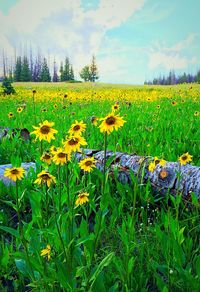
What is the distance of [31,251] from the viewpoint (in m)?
2.09

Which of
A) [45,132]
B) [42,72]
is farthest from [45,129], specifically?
[42,72]

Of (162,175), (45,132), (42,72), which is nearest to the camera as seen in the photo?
(45,132)

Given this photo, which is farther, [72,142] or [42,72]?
[42,72]

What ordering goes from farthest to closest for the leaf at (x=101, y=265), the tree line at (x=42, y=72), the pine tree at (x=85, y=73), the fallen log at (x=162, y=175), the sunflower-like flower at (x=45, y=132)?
the pine tree at (x=85, y=73), the tree line at (x=42, y=72), the fallen log at (x=162, y=175), the sunflower-like flower at (x=45, y=132), the leaf at (x=101, y=265)

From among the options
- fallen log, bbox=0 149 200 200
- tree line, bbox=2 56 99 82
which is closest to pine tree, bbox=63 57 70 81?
tree line, bbox=2 56 99 82

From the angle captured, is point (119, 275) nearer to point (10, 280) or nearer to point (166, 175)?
point (10, 280)

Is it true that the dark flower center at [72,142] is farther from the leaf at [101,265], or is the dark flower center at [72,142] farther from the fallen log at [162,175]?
the fallen log at [162,175]

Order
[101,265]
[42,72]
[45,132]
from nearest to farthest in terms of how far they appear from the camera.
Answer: [101,265] < [45,132] < [42,72]

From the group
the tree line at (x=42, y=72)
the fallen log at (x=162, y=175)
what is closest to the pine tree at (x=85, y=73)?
the tree line at (x=42, y=72)

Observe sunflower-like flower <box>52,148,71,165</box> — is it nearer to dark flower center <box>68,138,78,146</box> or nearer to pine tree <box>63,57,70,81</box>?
dark flower center <box>68,138,78,146</box>

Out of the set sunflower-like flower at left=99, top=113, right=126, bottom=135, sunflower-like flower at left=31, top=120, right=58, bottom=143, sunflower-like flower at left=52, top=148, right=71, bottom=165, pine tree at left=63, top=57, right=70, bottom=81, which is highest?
pine tree at left=63, top=57, right=70, bottom=81

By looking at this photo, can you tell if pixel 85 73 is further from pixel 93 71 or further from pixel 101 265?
pixel 101 265

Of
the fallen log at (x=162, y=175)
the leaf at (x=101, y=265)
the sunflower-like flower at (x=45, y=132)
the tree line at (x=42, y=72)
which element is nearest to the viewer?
the leaf at (x=101, y=265)

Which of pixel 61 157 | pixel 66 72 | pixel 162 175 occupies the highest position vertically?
pixel 66 72
